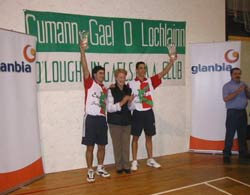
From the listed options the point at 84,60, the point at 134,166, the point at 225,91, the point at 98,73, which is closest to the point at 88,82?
the point at 98,73

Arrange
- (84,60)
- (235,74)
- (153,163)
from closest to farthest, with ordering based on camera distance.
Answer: (84,60) < (153,163) < (235,74)

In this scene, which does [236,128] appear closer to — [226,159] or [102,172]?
[226,159]

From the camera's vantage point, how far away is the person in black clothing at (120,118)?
395cm

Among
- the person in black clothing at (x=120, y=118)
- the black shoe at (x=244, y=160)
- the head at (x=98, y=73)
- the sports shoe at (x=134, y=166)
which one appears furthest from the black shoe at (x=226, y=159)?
the head at (x=98, y=73)

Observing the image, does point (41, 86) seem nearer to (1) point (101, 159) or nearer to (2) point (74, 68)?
(2) point (74, 68)

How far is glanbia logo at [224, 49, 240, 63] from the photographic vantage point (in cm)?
479

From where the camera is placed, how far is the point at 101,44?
14.4ft

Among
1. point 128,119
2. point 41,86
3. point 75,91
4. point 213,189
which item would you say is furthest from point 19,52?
point 213,189

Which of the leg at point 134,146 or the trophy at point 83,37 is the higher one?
the trophy at point 83,37

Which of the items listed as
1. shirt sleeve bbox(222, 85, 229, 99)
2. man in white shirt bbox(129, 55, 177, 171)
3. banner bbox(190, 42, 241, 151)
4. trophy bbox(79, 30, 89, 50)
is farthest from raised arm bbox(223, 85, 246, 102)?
trophy bbox(79, 30, 89, 50)

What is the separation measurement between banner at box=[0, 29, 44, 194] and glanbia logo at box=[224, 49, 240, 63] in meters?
2.95

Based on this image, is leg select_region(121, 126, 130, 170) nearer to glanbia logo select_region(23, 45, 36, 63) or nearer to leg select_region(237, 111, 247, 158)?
glanbia logo select_region(23, 45, 36, 63)

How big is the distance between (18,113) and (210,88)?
118 inches

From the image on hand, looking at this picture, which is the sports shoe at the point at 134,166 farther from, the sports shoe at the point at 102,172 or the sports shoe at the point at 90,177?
the sports shoe at the point at 90,177
